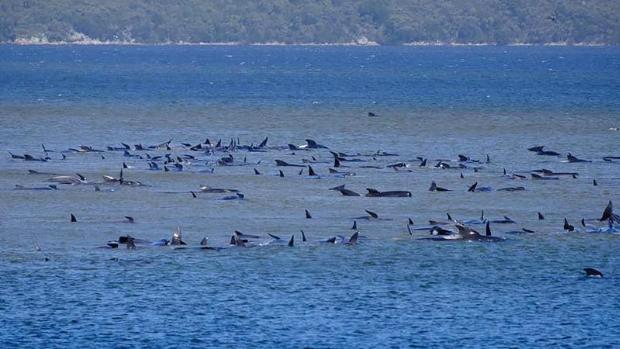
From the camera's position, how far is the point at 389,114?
88438 mm

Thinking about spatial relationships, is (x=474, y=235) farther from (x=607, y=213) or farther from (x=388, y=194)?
(x=388, y=194)

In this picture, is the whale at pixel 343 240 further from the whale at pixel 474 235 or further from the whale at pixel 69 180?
the whale at pixel 69 180

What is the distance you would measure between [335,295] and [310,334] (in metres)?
3.24

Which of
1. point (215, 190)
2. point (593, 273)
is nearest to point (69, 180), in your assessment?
point (215, 190)

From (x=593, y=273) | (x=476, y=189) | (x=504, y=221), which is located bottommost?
(x=593, y=273)

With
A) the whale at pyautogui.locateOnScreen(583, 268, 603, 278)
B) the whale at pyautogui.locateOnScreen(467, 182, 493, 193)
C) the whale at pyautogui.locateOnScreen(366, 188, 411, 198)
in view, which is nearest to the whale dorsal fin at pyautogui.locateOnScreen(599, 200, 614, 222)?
the whale at pyautogui.locateOnScreen(467, 182, 493, 193)

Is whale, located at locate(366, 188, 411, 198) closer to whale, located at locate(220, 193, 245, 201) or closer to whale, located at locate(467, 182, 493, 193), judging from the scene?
whale, located at locate(467, 182, 493, 193)

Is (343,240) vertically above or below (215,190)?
below

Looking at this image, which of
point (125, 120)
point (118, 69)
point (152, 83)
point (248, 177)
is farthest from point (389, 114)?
point (118, 69)

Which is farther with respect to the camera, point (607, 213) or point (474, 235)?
point (607, 213)

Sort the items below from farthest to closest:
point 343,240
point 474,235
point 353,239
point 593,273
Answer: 1. point 474,235
2. point 343,240
3. point 353,239
4. point 593,273

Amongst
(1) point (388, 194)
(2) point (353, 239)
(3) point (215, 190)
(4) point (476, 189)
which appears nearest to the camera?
(2) point (353, 239)

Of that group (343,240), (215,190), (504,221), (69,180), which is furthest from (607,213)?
(69,180)

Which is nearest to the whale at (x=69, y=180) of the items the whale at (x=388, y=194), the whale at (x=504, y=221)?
the whale at (x=388, y=194)
